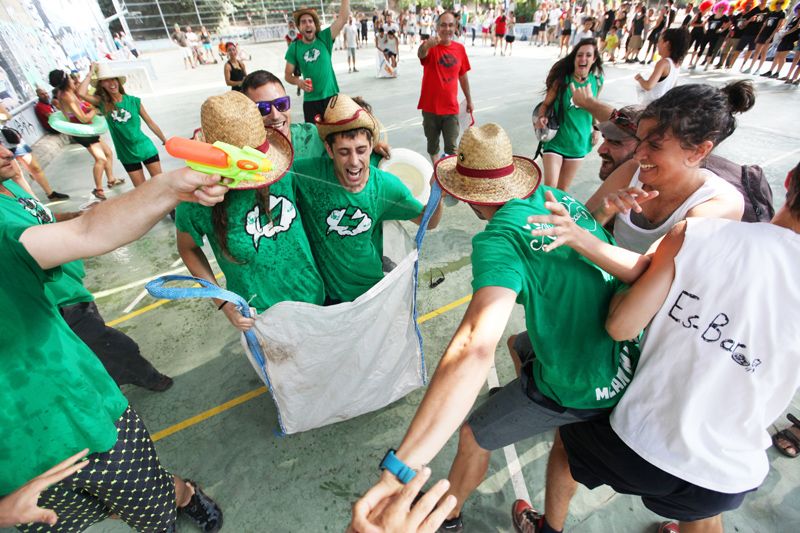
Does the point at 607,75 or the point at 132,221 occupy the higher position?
the point at 132,221

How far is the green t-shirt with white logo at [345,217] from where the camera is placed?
209 cm

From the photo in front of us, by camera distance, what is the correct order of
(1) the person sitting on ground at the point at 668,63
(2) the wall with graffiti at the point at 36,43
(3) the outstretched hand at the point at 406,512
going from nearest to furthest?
1. (3) the outstretched hand at the point at 406,512
2. (1) the person sitting on ground at the point at 668,63
3. (2) the wall with graffiti at the point at 36,43

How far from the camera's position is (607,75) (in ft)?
38.3

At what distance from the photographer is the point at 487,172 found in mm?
1688

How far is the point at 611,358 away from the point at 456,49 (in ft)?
16.6

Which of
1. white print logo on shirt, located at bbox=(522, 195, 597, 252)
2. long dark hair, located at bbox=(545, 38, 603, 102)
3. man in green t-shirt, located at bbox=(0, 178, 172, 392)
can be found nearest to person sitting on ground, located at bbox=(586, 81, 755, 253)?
white print logo on shirt, located at bbox=(522, 195, 597, 252)

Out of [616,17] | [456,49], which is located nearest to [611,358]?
[456,49]

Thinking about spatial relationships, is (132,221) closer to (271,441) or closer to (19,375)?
(19,375)

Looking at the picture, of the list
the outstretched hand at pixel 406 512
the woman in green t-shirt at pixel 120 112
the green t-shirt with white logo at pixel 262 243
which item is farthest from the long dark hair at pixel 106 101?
the outstretched hand at pixel 406 512

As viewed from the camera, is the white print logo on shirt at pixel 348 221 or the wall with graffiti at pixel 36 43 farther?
the wall with graffiti at pixel 36 43

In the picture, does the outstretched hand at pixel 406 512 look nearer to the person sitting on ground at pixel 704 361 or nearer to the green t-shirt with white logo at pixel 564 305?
the green t-shirt with white logo at pixel 564 305

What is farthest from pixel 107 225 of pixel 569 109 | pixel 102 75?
pixel 102 75

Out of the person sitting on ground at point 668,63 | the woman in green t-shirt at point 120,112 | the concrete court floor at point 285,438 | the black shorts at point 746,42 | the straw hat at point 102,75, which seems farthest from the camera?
the black shorts at point 746,42

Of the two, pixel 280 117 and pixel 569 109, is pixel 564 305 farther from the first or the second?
pixel 569 109
